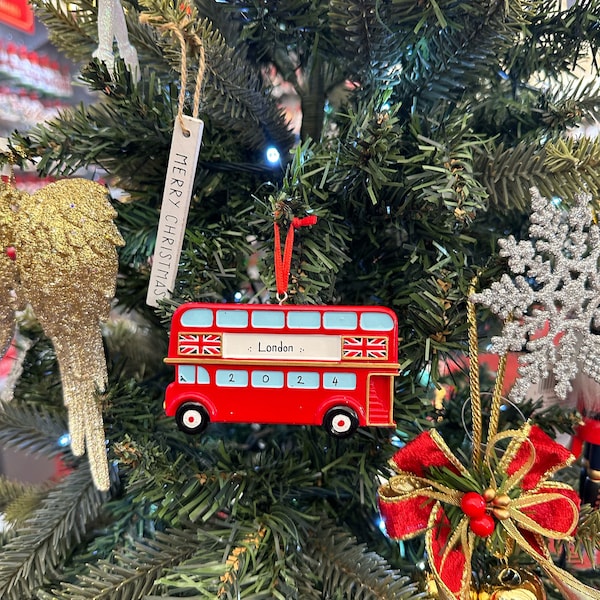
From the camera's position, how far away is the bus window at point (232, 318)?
15.1 inches

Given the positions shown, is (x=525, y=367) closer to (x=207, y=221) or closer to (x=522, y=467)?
(x=522, y=467)

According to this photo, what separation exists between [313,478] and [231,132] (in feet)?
1.12

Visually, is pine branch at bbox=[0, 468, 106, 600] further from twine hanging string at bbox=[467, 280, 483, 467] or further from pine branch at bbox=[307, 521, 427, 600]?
twine hanging string at bbox=[467, 280, 483, 467]

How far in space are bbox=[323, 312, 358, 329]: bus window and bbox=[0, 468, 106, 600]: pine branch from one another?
360mm

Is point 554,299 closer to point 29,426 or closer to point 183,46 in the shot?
point 183,46

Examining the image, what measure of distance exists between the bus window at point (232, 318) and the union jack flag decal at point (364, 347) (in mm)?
81

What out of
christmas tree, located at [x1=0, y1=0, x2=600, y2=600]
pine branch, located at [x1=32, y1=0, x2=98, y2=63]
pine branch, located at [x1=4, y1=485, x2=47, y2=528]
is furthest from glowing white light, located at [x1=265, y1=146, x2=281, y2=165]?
pine branch, located at [x1=4, y1=485, x2=47, y2=528]

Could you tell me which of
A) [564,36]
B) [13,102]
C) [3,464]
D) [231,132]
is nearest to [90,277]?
[231,132]

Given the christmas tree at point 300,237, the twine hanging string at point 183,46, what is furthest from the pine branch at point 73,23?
the twine hanging string at point 183,46

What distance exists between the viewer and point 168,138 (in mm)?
442

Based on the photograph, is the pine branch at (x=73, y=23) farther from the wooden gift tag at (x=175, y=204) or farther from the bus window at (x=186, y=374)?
the bus window at (x=186, y=374)

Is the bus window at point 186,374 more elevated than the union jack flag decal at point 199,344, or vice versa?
the union jack flag decal at point 199,344

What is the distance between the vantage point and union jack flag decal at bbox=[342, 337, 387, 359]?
375 millimetres

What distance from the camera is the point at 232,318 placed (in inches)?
15.2
